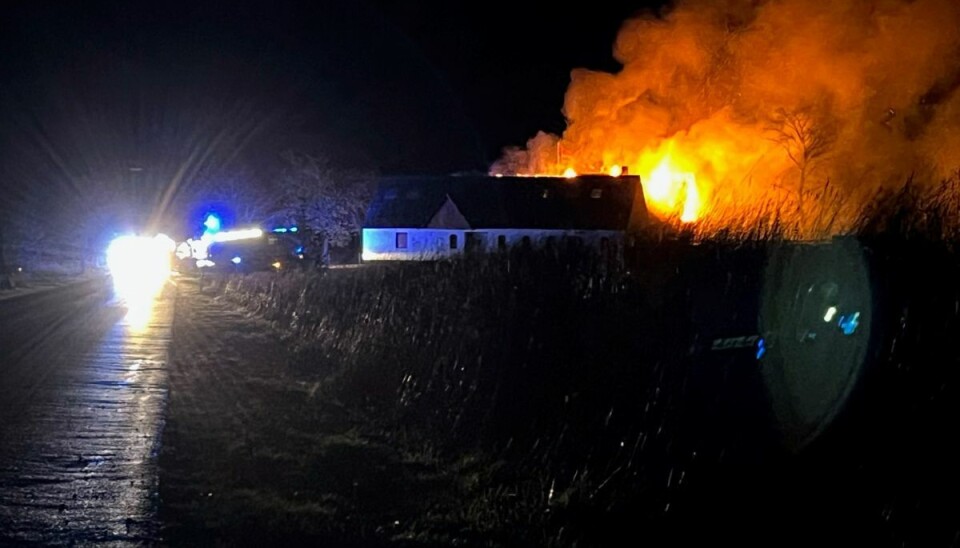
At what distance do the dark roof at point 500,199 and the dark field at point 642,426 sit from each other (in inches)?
1424

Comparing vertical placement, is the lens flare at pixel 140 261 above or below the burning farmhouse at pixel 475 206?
below

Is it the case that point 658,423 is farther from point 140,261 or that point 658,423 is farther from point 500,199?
point 500,199

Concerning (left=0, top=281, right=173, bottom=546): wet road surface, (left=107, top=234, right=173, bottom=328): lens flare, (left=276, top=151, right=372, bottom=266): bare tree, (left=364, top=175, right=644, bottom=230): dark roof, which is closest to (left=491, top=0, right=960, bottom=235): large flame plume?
(left=364, top=175, right=644, bottom=230): dark roof

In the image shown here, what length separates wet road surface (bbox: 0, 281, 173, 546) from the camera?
733 centimetres

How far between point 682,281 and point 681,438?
1.55 meters

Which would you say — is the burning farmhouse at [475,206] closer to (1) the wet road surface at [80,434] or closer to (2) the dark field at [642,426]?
(1) the wet road surface at [80,434]

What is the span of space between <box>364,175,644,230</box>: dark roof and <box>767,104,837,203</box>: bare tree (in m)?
9.33

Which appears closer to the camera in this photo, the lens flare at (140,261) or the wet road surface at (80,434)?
the wet road surface at (80,434)

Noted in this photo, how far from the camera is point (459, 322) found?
1082cm

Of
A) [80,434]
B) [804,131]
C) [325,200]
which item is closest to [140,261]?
[325,200]

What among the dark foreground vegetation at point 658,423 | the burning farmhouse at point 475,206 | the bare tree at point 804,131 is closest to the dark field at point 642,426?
the dark foreground vegetation at point 658,423

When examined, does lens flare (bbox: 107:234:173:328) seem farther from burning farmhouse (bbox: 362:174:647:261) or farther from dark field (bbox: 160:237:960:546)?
dark field (bbox: 160:237:960:546)

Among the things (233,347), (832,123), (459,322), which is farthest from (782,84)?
(459,322)

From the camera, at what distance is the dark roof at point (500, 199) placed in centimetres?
5062
